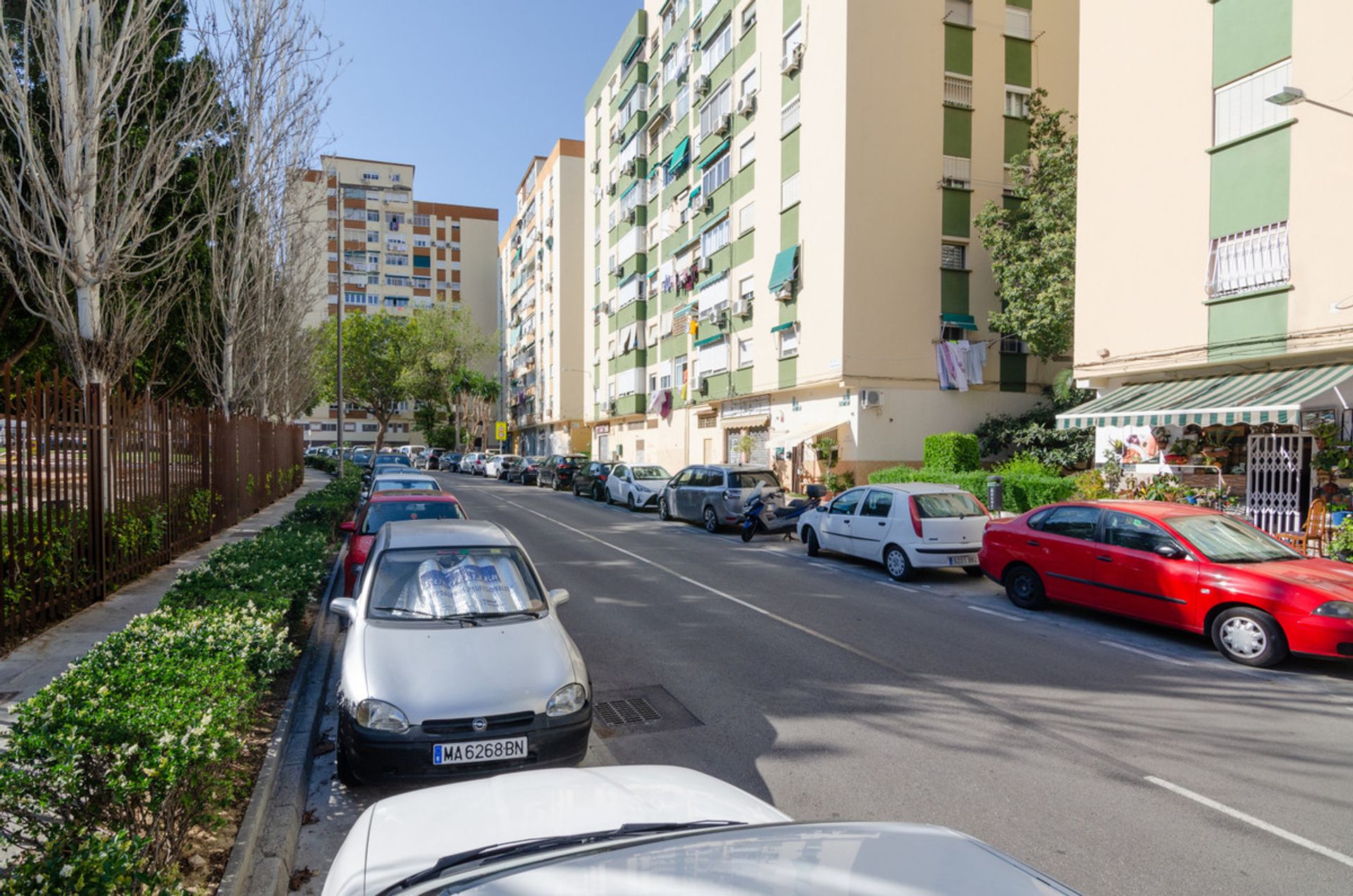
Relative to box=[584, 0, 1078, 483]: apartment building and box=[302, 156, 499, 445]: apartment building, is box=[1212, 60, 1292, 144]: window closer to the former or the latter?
box=[584, 0, 1078, 483]: apartment building

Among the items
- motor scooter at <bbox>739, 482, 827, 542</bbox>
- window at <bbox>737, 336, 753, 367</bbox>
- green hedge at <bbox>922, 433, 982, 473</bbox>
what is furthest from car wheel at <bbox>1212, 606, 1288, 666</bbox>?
window at <bbox>737, 336, 753, 367</bbox>

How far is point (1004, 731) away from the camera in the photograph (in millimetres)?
5711

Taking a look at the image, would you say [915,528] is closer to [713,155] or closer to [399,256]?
[713,155]

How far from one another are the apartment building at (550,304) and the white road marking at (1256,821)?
175 feet

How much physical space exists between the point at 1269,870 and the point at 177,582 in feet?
26.2

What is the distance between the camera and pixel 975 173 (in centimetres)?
2514

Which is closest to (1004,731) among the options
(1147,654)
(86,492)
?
(1147,654)

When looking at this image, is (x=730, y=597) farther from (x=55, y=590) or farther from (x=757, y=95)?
(x=757, y=95)

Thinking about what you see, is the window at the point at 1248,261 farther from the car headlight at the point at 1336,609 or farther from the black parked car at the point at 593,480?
the black parked car at the point at 593,480

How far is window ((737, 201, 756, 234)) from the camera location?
97.5ft

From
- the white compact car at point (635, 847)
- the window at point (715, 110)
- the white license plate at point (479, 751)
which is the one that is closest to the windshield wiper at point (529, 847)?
the white compact car at point (635, 847)

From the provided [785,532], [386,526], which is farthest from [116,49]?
[785,532]

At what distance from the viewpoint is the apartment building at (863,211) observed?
78.7 feet

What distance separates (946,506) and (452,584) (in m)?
8.85
